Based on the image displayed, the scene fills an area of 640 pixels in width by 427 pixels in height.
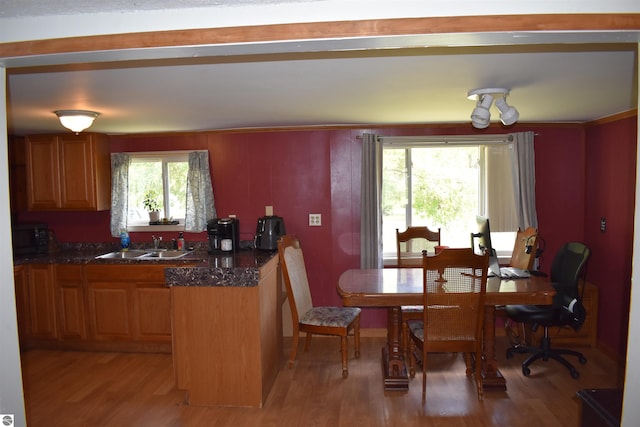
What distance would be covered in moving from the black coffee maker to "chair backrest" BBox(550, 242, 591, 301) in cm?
273

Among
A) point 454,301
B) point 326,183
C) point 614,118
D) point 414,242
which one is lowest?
point 454,301

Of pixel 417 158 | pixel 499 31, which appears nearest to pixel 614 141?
pixel 417 158

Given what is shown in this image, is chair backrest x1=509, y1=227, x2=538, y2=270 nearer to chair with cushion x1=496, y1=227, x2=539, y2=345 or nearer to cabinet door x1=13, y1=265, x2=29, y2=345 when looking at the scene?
chair with cushion x1=496, y1=227, x2=539, y2=345

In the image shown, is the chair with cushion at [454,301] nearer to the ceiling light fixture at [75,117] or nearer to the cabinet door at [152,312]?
the cabinet door at [152,312]

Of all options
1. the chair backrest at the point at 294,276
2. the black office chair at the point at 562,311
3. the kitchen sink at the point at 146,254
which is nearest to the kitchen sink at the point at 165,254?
the kitchen sink at the point at 146,254

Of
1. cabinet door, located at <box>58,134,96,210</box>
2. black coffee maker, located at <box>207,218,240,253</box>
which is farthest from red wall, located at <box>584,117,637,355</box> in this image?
cabinet door, located at <box>58,134,96,210</box>

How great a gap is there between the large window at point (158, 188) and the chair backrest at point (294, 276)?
1485 mm

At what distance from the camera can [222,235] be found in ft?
13.1

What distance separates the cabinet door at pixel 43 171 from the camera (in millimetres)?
4230

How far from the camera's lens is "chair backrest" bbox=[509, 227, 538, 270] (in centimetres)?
351

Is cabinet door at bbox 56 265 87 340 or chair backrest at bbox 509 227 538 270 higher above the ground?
chair backrest at bbox 509 227 538 270

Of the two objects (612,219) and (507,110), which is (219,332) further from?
(612,219)

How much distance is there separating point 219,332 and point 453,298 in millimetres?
1527

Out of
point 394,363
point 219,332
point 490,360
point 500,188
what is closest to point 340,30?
point 219,332
